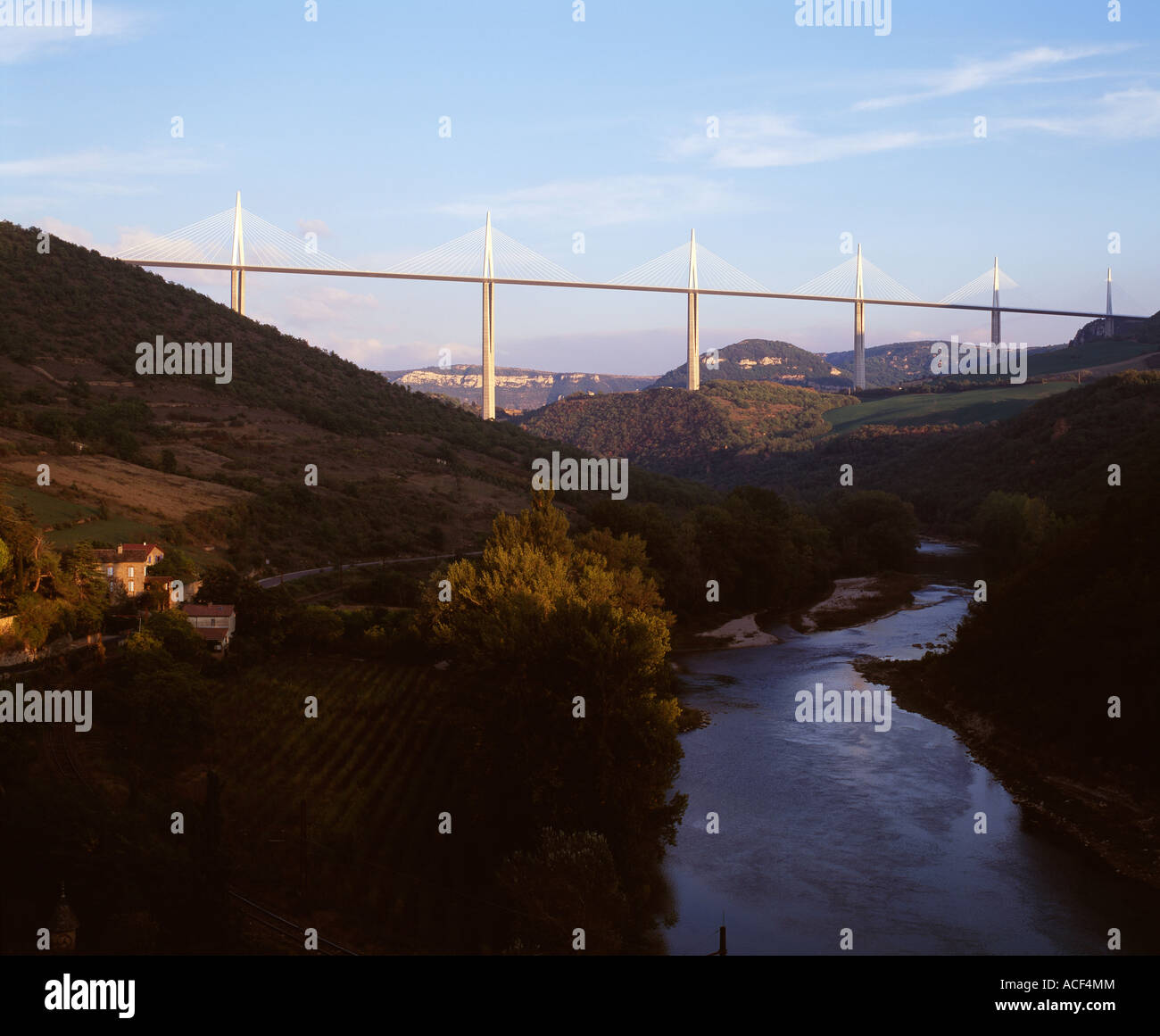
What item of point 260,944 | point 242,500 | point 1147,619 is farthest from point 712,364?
point 260,944

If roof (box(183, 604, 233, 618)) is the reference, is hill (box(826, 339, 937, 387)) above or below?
above

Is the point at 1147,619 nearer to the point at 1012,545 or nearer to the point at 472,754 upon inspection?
the point at 472,754

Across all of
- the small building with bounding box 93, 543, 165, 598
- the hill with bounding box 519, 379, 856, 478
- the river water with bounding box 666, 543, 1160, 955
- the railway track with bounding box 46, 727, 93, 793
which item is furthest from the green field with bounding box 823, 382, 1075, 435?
the railway track with bounding box 46, 727, 93, 793

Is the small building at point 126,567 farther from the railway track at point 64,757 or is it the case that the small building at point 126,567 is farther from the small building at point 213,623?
the railway track at point 64,757

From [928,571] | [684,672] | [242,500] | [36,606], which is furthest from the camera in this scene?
[928,571]

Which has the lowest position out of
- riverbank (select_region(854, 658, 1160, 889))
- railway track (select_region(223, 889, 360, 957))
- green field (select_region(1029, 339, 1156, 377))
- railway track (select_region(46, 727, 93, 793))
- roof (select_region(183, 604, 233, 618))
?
railway track (select_region(223, 889, 360, 957))

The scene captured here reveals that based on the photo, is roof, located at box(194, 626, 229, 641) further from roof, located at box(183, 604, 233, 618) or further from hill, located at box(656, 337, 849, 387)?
hill, located at box(656, 337, 849, 387)
